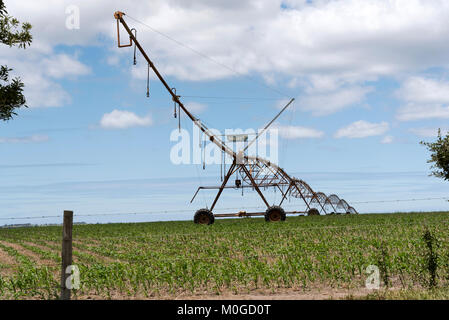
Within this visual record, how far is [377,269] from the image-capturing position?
10.9 metres

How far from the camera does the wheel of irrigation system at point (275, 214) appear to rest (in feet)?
107

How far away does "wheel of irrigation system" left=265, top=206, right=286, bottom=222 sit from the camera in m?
32.6

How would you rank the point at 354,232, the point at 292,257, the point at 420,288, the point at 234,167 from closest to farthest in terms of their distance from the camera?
the point at 420,288
the point at 292,257
the point at 354,232
the point at 234,167

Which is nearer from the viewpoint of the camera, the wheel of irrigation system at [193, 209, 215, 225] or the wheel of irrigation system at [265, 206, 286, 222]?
the wheel of irrigation system at [193, 209, 215, 225]

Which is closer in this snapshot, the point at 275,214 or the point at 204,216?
the point at 204,216

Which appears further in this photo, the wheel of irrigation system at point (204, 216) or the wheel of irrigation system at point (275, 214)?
the wheel of irrigation system at point (275, 214)

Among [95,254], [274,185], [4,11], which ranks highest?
[4,11]

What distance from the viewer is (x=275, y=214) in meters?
32.7
